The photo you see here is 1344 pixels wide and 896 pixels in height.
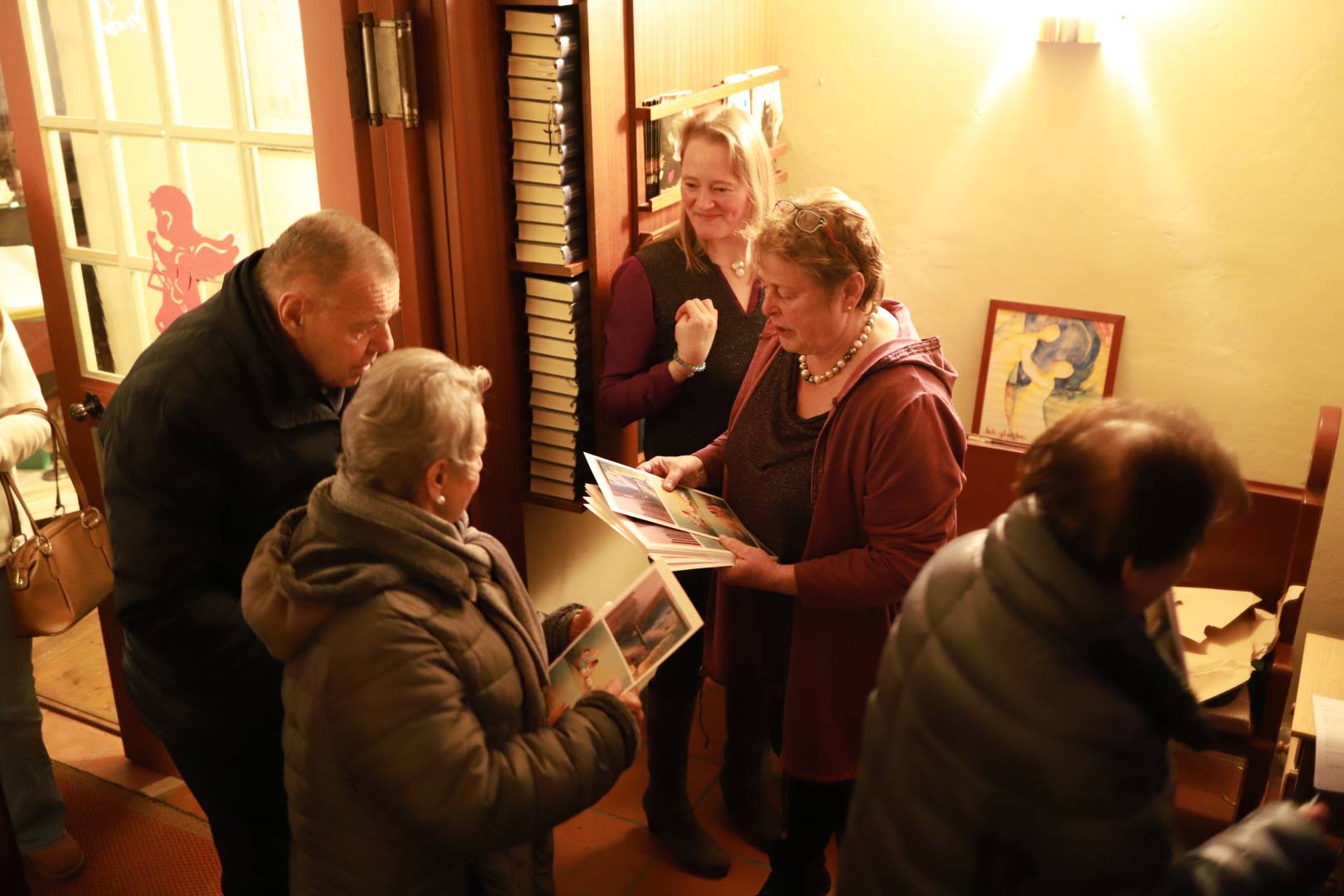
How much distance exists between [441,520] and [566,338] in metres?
1.19

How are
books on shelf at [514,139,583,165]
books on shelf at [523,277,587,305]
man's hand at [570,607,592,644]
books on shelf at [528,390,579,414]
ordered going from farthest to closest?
books on shelf at [528,390,579,414], books on shelf at [523,277,587,305], books on shelf at [514,139,583,165], man's hand at [570,607,592,644]

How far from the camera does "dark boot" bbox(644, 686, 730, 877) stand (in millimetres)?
2654

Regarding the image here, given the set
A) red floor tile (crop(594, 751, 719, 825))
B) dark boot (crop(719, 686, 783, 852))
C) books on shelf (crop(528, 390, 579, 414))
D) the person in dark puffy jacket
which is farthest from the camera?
red floor tile (crop(594, 751, 719, 825))

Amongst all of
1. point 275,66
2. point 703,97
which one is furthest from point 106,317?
point 703,97

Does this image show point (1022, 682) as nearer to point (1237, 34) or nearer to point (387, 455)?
point (387, 455)

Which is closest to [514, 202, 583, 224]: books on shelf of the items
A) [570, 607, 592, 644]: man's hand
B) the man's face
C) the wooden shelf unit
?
the wooden shelf unit

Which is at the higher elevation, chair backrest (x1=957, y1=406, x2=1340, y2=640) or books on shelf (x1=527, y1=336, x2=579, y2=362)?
books on shelf (x1=527, y1=336, x2=579, y2=362)

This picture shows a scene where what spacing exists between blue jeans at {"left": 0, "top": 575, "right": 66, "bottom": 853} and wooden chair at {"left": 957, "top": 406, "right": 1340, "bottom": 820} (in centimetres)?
232

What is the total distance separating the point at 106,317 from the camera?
111 inches

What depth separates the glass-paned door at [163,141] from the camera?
2.39m

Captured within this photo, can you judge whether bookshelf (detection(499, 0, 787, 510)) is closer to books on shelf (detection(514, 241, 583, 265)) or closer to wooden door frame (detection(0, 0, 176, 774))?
books on shelf (detection(514, 241, 583, 265))

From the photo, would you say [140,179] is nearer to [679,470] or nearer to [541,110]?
[541,110]

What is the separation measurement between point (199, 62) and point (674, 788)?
1.99 meters

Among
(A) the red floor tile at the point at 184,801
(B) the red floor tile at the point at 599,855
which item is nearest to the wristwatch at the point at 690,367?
(B) the red floor tile at the point at 599,855
